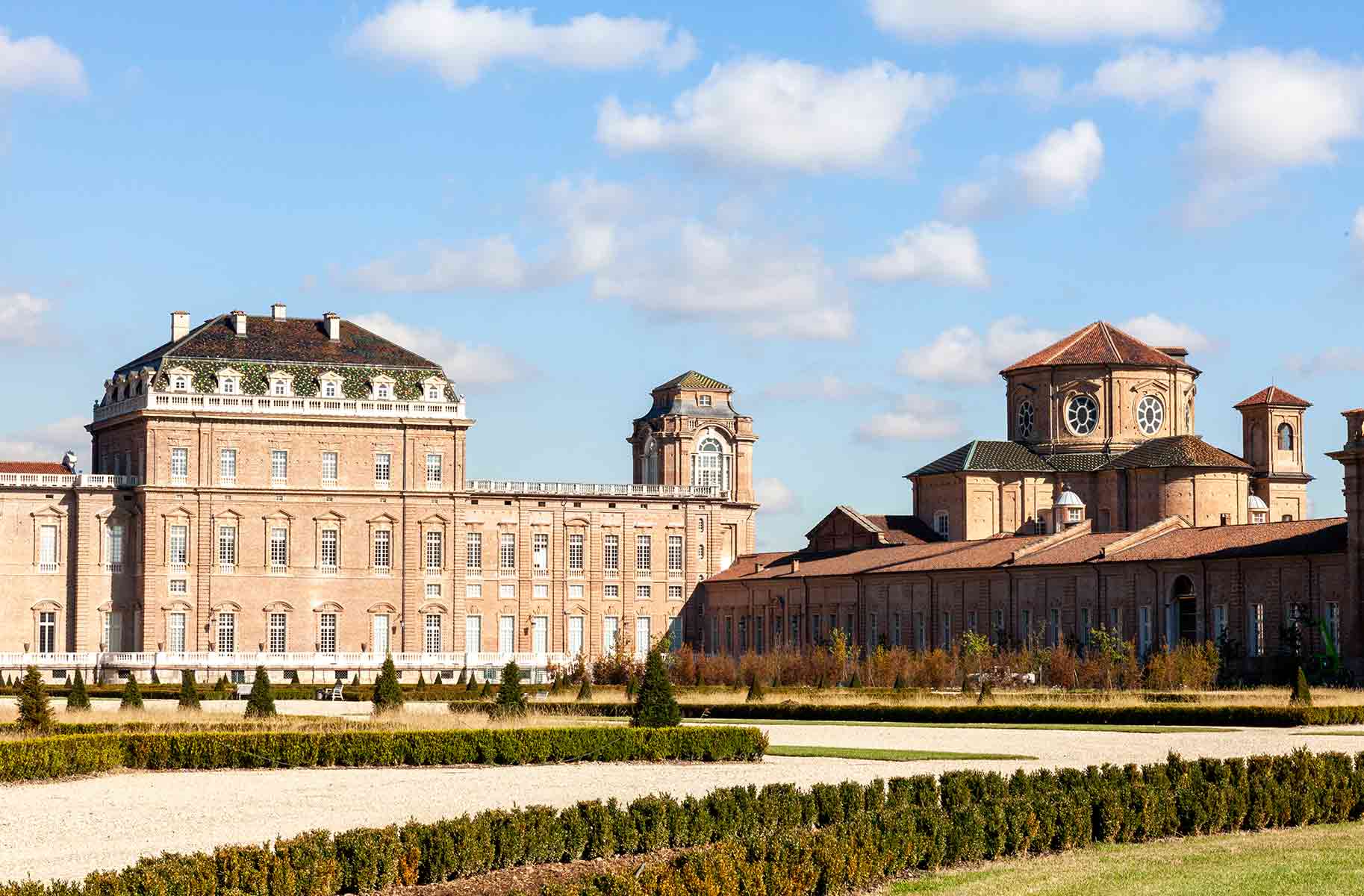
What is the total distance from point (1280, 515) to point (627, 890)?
73824mm

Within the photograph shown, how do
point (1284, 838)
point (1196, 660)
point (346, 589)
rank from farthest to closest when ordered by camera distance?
point (346, 589)
point (1196, 660)
point (1284, 838)

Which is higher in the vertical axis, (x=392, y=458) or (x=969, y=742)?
(x=392, y=458)

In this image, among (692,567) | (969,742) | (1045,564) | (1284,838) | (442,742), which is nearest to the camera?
(1284,838)

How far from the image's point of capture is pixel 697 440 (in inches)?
3777

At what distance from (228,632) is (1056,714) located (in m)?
45.7

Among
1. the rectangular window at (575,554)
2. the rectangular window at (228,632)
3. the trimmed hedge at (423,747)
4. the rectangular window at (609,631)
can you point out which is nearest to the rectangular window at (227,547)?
the rectangular window at (228,632)

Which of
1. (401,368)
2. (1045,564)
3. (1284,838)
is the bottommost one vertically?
(1284,838)

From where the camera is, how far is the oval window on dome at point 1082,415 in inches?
3364

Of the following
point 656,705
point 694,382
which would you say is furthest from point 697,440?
point 656,705

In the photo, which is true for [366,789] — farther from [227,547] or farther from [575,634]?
[575,634]

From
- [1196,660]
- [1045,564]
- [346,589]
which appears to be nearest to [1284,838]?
[1196,660]

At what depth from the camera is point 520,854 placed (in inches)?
700

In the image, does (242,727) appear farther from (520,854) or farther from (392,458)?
(392,458)

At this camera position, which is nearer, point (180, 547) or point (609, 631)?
point (180, 547)
